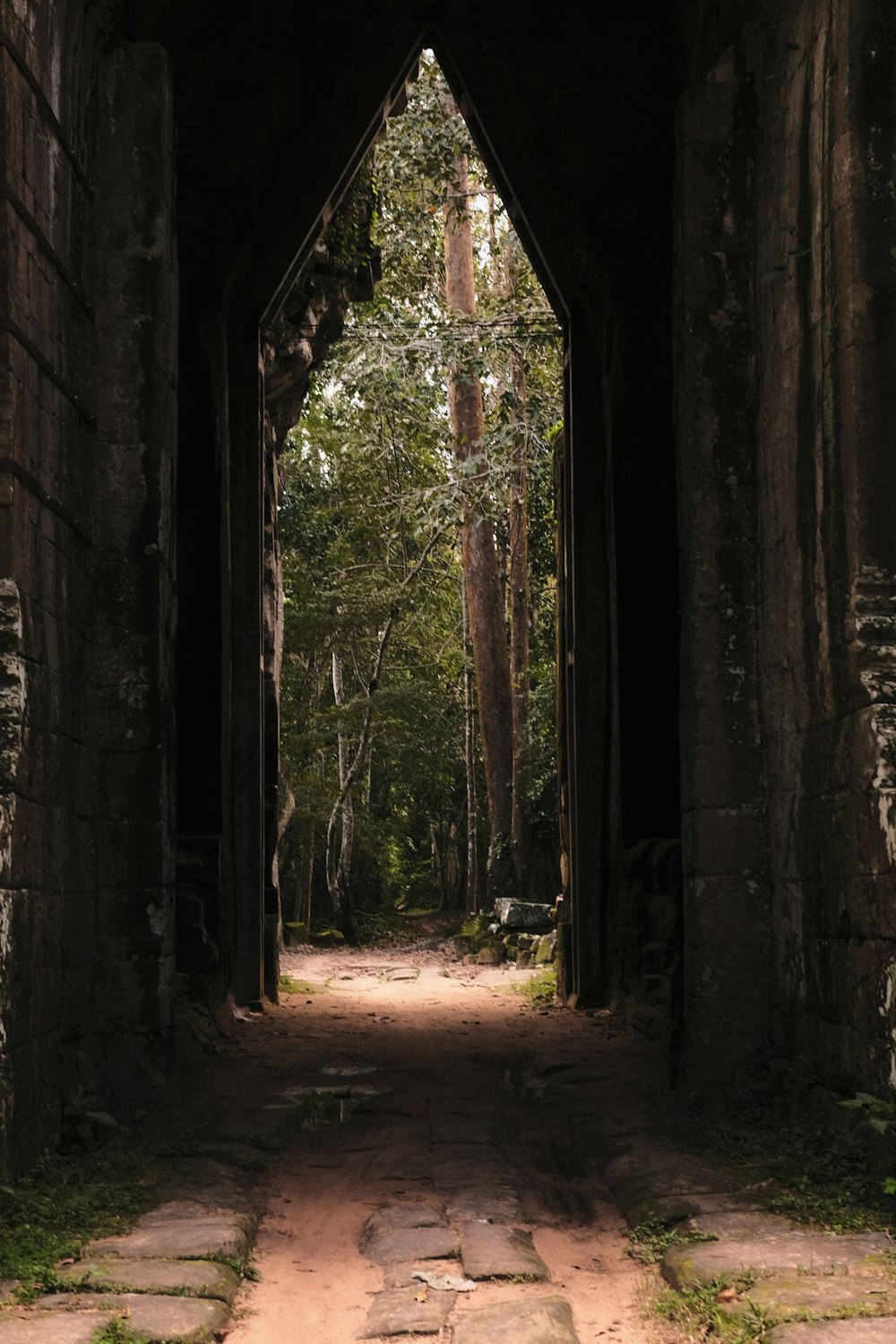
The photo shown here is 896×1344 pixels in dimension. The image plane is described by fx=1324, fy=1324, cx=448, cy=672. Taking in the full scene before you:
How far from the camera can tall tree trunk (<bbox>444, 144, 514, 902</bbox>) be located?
20.0m

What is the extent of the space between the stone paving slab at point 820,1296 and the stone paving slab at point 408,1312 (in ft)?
2.86

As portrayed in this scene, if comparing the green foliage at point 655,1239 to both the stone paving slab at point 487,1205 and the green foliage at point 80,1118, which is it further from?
the green foliage at point 80,1118

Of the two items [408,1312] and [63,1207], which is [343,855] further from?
[408,1312]

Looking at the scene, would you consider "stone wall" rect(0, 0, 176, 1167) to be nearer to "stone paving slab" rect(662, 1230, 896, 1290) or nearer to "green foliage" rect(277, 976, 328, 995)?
"stone paving slab" rect(662, 1230, 896, 1290)

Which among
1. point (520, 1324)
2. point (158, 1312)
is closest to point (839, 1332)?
point (520, 1324)

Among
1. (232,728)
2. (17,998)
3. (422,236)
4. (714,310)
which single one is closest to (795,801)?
(714,310)

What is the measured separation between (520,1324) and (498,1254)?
742 millimetres

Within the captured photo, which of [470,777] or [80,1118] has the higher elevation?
[470,777]

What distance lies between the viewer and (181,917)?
30.2ft

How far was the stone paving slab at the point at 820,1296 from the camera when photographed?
3.70 metres

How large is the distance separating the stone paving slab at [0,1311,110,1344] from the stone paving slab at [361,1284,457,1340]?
80 centimetres

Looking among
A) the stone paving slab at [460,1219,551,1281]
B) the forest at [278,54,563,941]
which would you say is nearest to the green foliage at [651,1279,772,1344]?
the stone paving slab at [460,1219,551,1281]

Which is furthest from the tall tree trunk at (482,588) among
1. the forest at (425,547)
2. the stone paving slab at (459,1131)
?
the stone paving slab at (459,1131)

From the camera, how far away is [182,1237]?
4.62 meters
